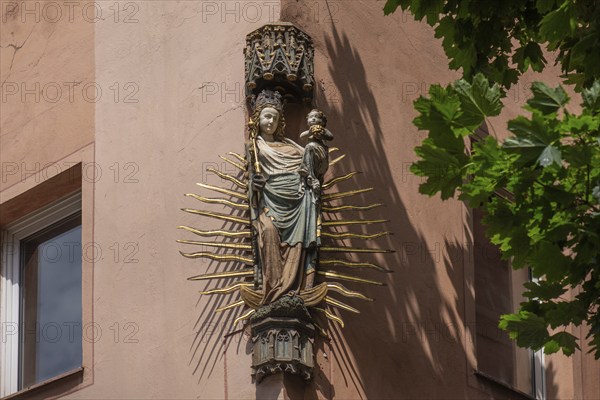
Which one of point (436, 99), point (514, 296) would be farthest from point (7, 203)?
point (436, 99)

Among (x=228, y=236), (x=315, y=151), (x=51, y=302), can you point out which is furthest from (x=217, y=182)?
(x=51, y=302)

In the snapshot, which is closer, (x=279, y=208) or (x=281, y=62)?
(x=279, y=208)

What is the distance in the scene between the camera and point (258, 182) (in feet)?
49.1

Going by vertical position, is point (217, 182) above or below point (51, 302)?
above

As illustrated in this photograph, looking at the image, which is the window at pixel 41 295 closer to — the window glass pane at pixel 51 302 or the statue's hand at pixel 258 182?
the window glass pane at pixel 51 302

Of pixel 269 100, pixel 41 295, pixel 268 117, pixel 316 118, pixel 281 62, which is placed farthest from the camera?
pixel 41 295

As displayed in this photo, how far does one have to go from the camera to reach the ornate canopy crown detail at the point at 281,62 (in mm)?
15430

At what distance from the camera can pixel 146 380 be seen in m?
15.4

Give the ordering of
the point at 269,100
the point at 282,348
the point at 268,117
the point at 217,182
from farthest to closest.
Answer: the point at 217,182 < the point at 269,100 < the point at 268,117 < the point at 282,348

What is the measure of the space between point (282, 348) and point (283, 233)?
89cm

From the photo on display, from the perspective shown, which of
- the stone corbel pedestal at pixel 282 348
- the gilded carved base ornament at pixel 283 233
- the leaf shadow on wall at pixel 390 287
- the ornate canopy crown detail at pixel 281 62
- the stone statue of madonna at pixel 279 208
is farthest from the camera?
the ornate canopy crown detail at pixel 281 62

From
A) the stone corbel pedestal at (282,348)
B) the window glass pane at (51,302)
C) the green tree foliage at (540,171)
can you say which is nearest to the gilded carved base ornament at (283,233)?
the stone corbel pedestal at (282,348)

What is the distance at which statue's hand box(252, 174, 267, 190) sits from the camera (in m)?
15.0

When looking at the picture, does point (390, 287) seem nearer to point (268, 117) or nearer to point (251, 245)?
point (251, 245)
